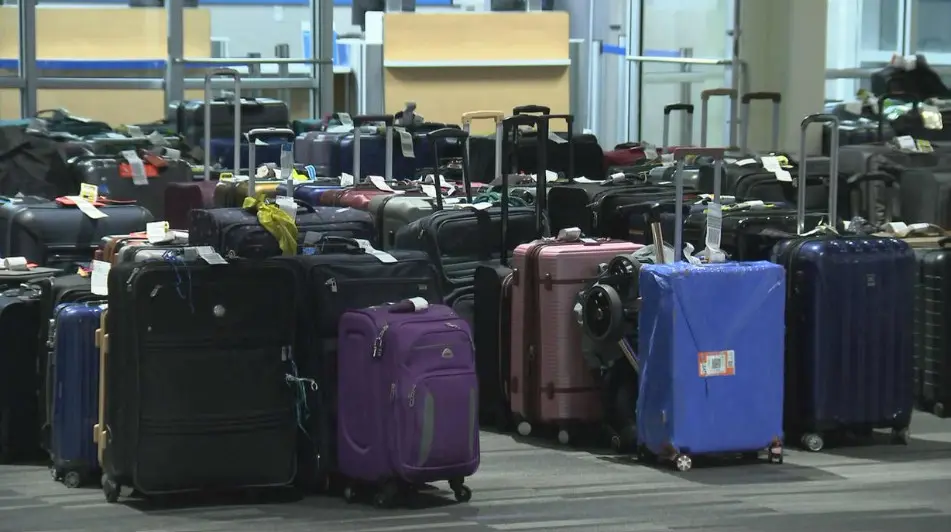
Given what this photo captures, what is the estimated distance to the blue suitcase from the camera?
188 inches

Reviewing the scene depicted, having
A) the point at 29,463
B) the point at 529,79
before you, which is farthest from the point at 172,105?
the point at 29,463

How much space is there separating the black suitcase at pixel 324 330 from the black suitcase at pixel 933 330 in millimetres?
2362

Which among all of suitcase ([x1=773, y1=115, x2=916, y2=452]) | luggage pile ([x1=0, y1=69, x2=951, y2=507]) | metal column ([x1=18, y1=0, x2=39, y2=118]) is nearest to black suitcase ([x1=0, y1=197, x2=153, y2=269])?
luggage pile ([x1=0, y1=69, x2=951, y2=507])

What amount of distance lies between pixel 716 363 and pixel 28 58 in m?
7.68

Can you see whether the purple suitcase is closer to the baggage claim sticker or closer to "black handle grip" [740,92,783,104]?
the baggage claim sticker

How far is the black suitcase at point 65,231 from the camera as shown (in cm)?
617

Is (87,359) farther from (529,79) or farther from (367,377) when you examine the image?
(529,79)

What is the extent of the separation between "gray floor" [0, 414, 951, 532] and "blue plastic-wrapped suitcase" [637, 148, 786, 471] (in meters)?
0.12

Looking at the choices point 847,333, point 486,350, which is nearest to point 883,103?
point 847,333

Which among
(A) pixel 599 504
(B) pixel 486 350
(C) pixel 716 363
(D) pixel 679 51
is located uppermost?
(D) pixel 679 51

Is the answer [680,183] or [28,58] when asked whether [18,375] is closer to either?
[680,183]

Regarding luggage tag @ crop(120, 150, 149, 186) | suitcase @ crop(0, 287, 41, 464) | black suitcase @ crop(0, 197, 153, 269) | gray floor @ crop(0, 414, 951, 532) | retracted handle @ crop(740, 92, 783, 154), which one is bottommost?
gray floor @ crop(0, 414, 951, 532)

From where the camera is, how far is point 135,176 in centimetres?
783

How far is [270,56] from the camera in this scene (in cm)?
1288
